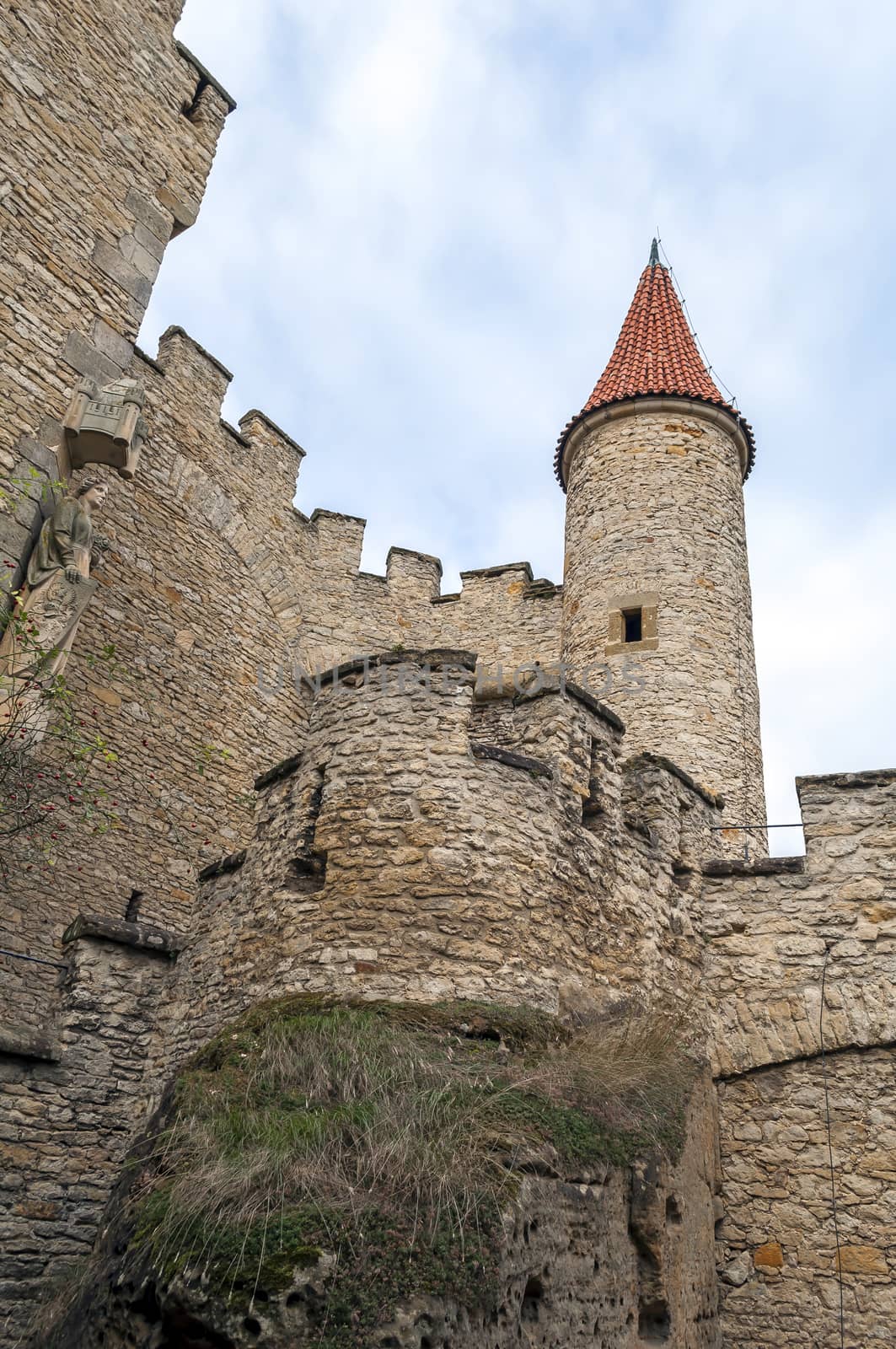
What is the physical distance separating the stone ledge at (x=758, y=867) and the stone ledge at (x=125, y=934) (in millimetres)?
3532

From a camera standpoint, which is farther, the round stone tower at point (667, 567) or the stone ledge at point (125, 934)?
the round stone tower at point (667, 567)

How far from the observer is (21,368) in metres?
7.22

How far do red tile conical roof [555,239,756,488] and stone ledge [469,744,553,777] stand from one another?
701 cm

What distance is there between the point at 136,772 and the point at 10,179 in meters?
4.88

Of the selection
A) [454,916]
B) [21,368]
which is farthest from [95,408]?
[454,916]

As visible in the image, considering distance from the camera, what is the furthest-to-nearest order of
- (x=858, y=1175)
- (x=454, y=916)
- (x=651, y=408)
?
(x=651, y=408)
(x=858, y=1175)
(x=454, y=916)

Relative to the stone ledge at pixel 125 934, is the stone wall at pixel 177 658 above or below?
above

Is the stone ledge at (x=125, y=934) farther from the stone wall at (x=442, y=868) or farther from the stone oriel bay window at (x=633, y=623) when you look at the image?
the stone oriel bay window at (x=633, y=623)

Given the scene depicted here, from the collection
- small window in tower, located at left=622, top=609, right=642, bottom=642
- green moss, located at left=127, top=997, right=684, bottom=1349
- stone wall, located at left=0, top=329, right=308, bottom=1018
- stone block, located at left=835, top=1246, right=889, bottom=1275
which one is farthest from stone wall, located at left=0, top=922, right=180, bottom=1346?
small window in tower, located at left=622, top=609, right=642, bottom=642

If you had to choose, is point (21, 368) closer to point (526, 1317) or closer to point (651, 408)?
point (526, 1317)

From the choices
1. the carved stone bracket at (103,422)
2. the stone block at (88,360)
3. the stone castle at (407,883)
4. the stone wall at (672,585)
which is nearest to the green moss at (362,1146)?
the stone castle at (407,883)

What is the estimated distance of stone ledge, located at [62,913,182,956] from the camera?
6.68 metres

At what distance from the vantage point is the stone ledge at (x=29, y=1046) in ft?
19.7

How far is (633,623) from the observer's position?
1101 centimetres
